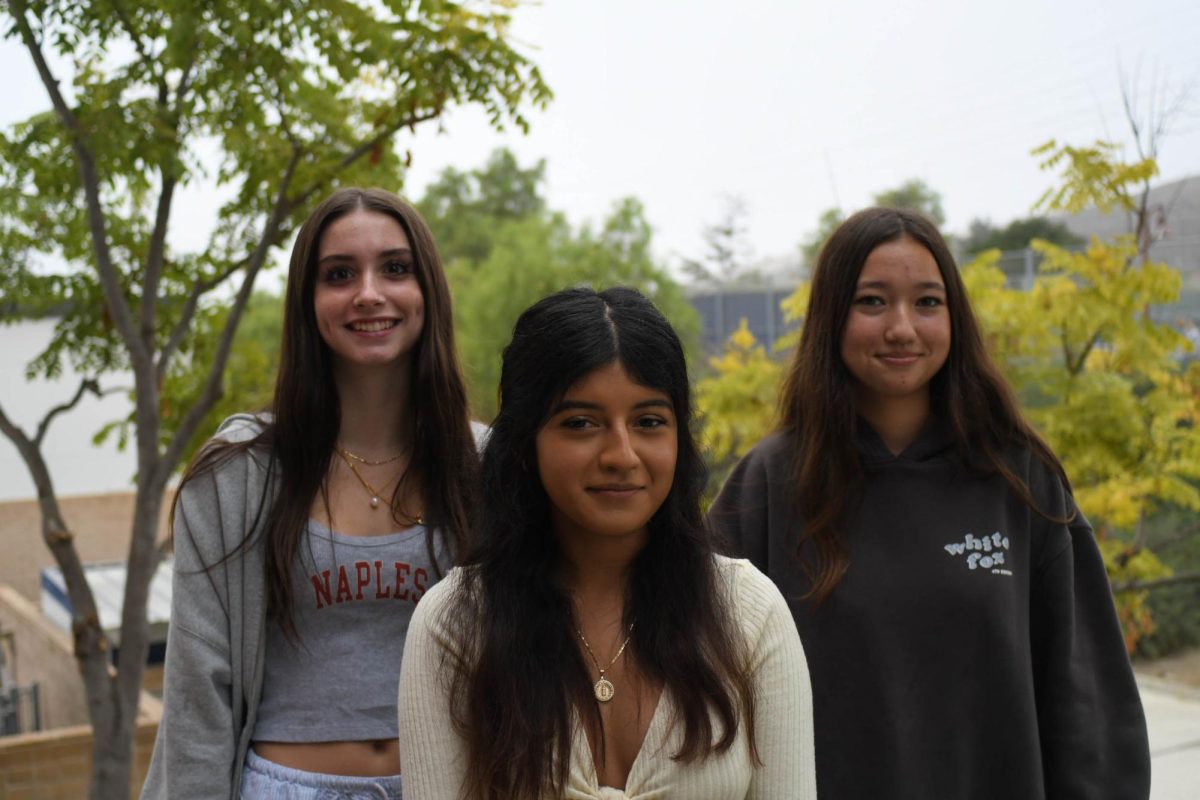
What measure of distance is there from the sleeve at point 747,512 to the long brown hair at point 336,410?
0.58 metres

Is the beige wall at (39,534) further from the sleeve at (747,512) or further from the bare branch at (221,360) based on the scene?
the sleeve at (747,512)

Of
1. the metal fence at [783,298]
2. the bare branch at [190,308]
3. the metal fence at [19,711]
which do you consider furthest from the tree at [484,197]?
the bare branch at [190,308]

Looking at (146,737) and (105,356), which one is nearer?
(105,356)

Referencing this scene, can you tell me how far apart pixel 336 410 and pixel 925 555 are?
→ 1255mm

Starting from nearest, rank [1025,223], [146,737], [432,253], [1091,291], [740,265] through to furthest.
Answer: [432,253] → [1091,291] → [146,737] → [1025,223] → [740,265]

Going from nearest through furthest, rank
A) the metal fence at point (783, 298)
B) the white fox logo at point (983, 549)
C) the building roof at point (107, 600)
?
the white fox logo at point (983, 549) → the metal fence at point (783, 298) → the building roof at point (107, 600)

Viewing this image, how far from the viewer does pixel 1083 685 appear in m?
2.57

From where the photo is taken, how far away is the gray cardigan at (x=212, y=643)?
7.77 feet

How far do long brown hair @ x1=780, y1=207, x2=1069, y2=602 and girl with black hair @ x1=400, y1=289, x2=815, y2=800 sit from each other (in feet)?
2.49

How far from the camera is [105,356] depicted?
5.79 m

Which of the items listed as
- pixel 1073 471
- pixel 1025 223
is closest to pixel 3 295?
pixel 1073 471

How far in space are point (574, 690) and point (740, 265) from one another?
3364cm

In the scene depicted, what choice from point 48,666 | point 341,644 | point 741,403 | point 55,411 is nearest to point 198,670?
point 341,644

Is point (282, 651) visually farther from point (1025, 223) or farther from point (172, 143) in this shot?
point (1025, 223)
